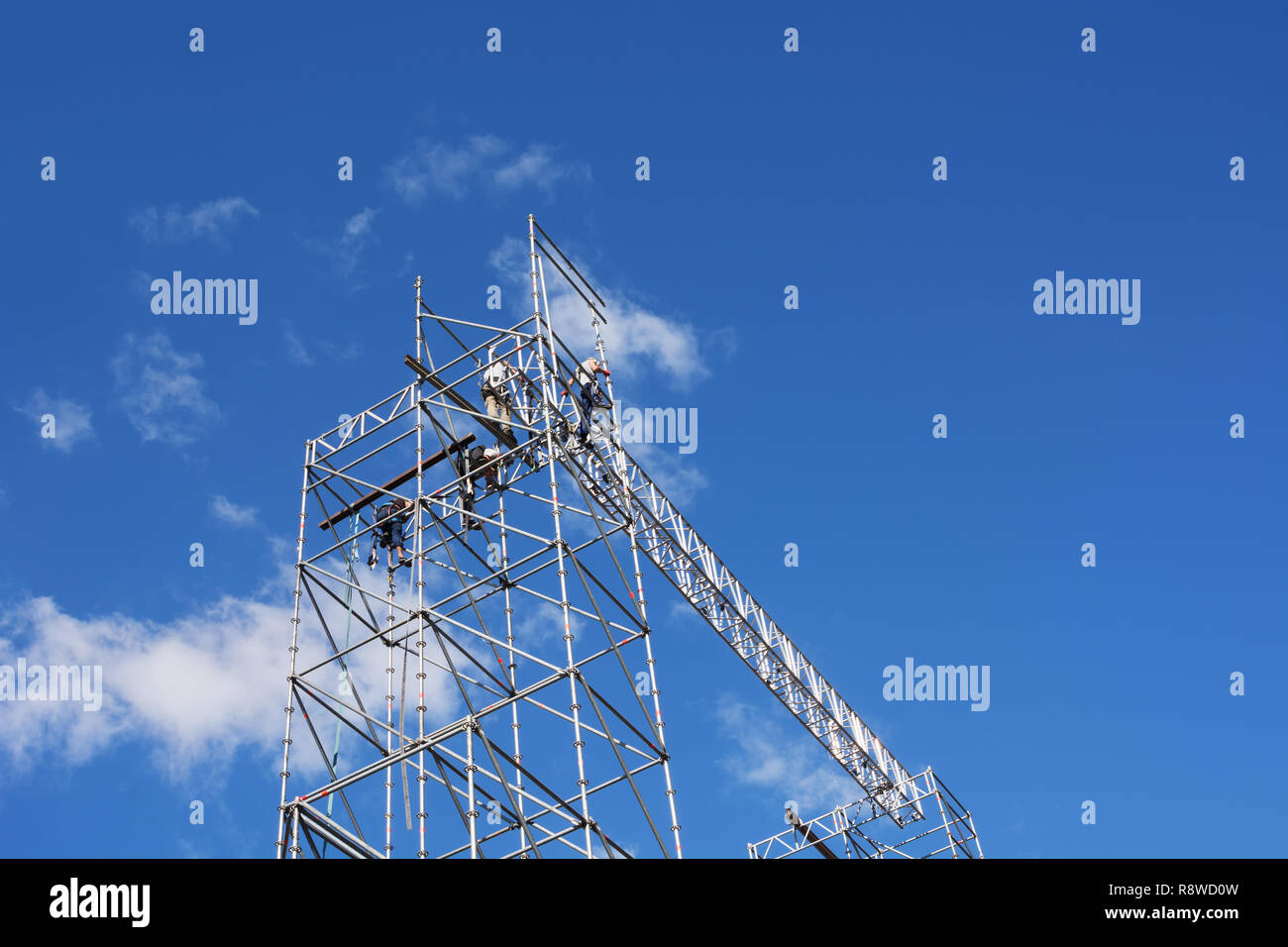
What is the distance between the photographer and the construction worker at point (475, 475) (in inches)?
1085

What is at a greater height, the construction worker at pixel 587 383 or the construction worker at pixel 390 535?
the construction worker at pixel 587 383

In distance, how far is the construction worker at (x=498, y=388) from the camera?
28.2 m

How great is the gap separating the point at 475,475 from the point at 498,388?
7.05 ft

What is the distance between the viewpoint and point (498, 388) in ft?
93.5

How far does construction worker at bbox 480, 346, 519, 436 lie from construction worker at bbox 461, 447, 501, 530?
0.64 m

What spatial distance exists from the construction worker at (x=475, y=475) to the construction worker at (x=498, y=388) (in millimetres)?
643

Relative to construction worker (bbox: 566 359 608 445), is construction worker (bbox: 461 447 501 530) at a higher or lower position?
lower

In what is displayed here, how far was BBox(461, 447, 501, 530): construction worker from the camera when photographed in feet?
90.4
